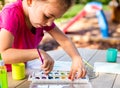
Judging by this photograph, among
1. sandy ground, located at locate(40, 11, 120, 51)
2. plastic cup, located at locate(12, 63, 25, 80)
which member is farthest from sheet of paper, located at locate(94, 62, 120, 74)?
sandy ground, located at locate(40, 11, 120, 51)

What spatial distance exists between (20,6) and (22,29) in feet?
0.37

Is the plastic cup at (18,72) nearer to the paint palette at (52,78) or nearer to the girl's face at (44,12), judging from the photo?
the paint palette at (52,78)

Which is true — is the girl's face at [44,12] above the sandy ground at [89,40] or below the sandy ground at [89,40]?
above

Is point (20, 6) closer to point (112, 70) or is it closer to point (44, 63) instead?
point (44, 63)

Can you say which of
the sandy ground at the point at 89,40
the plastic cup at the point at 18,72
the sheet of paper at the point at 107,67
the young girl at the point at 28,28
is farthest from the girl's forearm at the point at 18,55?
the sandy ground at the point at 89,40

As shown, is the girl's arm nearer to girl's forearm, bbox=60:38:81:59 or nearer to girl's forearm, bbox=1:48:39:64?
girl's forearm, bbox=60:38:81:59

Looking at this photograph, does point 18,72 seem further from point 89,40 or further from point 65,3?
point 89,40

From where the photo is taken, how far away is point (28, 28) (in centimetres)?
129

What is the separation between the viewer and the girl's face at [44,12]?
1.03 meters

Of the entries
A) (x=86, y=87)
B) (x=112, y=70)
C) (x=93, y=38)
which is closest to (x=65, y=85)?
(x=86, y=87)

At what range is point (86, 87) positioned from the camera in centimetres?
109

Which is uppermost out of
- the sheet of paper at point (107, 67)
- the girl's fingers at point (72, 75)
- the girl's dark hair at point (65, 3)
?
the girl's dark hair at point (65, 3)

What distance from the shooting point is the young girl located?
1042 millimetres

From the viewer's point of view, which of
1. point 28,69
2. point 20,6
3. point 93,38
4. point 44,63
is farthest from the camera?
point 93,38
